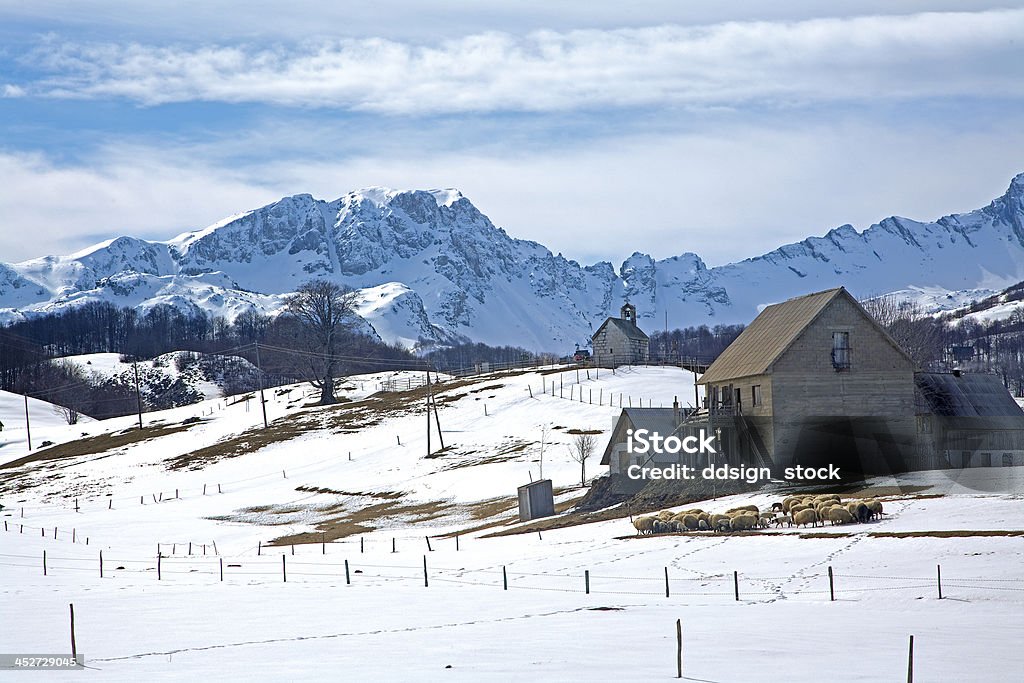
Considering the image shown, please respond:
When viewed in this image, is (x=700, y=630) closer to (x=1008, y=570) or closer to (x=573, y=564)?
(x=1008, y=570)

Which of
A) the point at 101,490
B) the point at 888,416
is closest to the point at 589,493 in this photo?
the point at 888,416

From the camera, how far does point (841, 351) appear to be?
66375 millimetres

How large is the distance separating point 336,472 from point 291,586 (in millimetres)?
55080

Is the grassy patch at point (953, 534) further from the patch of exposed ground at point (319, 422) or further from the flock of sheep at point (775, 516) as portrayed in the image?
the patch of exposed ground at point (319, 422)

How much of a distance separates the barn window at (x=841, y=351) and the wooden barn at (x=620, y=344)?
77682mm

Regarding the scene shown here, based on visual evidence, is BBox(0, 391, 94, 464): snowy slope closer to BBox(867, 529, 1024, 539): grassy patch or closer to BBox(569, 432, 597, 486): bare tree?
BBox(569, 432, 597, 486): bare tree

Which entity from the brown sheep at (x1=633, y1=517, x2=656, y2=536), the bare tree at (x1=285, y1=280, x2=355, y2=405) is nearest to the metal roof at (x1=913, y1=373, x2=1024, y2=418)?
the brown sheep at (x1=633, y1=517, x2=656, y2=536)

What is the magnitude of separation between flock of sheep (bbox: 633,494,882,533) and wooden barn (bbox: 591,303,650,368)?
9134 cm

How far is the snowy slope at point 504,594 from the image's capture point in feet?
81.2

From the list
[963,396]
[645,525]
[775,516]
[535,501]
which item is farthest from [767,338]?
[645,525]

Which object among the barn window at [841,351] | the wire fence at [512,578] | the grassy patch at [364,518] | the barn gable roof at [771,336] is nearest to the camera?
the wire fence at [512,578]

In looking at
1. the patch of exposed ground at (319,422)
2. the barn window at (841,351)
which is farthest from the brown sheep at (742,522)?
the patch of exposed ground at (319,422)

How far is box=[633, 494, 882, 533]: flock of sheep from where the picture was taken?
47781 mm

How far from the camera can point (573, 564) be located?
46.2 meters
